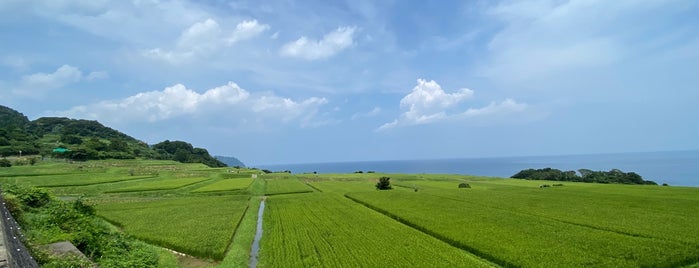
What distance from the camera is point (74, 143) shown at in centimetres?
11612

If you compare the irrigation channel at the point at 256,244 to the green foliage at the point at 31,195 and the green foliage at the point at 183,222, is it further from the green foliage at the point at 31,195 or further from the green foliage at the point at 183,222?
the green foliage at the point at 31,195

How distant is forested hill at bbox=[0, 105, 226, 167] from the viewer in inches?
3469

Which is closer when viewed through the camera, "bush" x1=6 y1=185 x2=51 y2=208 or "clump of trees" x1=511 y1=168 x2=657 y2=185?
"bush" x1=6 y1=185 x2=51 y2=208

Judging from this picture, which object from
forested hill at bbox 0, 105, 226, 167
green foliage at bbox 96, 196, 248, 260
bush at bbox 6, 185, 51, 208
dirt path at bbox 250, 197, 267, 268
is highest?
forested hill at bbox 0, 105, 226, 167

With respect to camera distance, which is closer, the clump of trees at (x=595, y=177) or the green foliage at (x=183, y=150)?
the clump of trees at (x=595, y=177)

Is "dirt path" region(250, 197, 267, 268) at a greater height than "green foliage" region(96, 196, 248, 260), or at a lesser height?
lesser

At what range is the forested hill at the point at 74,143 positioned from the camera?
289ft

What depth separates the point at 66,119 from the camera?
160625mm

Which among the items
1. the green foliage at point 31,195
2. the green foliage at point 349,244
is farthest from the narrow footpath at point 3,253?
the green foliage at point 31,195

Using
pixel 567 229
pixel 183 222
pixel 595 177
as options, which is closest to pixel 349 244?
pixel 567 229

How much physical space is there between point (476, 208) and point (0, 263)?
103 feet

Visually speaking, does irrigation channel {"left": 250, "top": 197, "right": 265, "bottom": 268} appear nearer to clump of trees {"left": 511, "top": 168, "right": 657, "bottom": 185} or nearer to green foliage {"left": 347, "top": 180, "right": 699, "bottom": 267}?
green foliage {"left": 347, "top": 180, "right": 699, "bottom": 267}

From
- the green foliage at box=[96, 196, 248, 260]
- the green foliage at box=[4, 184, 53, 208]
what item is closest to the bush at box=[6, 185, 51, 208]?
the green foliage at box=[4, 184, 53, 208]

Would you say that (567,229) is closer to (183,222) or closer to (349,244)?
(349,244)
